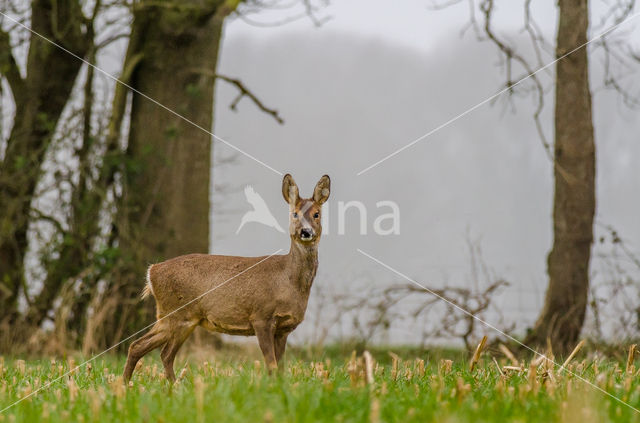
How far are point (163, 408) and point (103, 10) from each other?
8.37 metres

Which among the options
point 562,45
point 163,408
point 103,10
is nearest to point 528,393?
point 163,408

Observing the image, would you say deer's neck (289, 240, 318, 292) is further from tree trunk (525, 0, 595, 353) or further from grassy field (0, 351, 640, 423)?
tree trunk (525, 0, 595, 353)

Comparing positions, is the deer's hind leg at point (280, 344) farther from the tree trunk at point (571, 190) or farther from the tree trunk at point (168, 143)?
the tree trunk at point (571, 190)

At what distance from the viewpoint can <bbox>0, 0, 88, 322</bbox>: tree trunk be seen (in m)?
10.7

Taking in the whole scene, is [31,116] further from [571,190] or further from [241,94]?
[571,190]

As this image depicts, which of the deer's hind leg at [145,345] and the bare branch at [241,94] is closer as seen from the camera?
the deer's hind leg at [145,345]

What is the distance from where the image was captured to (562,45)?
973cm

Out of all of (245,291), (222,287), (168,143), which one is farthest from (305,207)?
(168,143)

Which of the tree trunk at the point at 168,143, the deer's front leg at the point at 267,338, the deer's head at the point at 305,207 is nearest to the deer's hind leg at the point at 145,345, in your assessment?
the deer's front leg at the point at 267,338

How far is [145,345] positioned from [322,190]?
1.56m

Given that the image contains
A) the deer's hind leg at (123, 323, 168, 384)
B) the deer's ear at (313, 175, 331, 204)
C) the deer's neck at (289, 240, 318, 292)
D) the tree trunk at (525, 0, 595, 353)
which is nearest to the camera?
the deer's ear at (313, 175, 331, 204)

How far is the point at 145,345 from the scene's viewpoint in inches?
205

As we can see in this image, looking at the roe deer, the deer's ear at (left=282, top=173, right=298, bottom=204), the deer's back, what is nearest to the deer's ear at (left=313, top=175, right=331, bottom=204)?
the roe deer

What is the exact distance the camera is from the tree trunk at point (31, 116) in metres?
10.7
